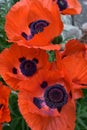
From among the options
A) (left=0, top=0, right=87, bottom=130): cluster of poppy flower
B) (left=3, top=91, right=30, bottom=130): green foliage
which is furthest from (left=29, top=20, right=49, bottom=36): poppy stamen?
(left=3, top=91, right=30, bottom=130): green foliage

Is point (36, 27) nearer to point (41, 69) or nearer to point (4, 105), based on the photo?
point (41, 69)

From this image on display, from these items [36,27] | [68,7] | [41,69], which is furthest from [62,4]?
[41,69]

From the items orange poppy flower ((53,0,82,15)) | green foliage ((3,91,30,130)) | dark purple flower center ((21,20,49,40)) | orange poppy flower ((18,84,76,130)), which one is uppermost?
dark purple flower center ((21,20,49,40))

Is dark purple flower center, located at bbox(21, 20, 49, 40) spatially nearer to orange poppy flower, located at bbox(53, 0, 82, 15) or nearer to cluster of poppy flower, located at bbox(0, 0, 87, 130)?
cluster of poppy flower, located at bbox(0, 0, 87, 130)

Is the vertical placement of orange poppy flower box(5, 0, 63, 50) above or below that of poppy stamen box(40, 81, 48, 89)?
above

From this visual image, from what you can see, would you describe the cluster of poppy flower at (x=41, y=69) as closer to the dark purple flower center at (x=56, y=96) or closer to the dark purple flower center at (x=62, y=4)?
the dark purple flower center at (x=56, y=96)

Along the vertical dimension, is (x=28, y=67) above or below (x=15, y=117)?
above
